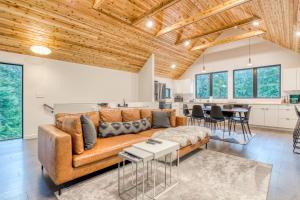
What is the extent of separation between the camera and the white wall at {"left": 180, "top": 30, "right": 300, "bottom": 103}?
230 inches

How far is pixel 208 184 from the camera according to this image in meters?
2.13

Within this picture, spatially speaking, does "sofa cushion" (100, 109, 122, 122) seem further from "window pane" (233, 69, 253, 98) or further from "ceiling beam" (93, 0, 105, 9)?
"window pane" (233, 69, 253, 98)

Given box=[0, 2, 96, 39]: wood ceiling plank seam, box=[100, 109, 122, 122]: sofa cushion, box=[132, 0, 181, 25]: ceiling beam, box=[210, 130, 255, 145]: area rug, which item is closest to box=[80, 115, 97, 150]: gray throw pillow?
box=[100, 109, 122, 122]: sofa cushion

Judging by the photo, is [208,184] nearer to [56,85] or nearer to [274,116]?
[56,85]

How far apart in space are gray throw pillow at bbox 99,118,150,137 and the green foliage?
3.13m

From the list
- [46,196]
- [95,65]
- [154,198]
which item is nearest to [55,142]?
[46,196]

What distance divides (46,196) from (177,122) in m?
2.86

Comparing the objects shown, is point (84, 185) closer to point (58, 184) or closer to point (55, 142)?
point (58, 184)

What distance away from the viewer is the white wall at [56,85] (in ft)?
14.4

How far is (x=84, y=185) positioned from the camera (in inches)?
82.8

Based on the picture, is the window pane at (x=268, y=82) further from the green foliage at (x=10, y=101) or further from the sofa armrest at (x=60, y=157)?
the green foliage at (x=10, y=101)

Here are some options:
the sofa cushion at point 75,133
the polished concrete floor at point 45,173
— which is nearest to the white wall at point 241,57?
the polished concrete floor at point 45,173

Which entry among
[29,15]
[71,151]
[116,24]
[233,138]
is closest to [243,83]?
[233,138]

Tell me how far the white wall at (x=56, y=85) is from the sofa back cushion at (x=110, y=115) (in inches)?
100
